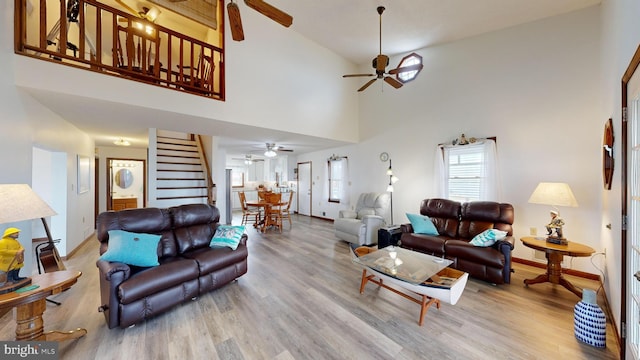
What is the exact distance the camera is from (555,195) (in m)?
2.93

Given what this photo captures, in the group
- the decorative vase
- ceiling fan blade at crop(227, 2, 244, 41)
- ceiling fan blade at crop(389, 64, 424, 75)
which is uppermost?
ceiling fan blade at crop(389, 64, 424, 75)

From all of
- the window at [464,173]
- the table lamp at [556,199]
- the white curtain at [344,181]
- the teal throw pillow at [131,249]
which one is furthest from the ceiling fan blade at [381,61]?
the teal throw pillow at [131,249]

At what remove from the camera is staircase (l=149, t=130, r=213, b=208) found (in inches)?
194

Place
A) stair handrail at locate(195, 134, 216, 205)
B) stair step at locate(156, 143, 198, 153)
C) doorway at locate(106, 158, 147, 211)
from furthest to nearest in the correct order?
doorway at locate(106, 158, 147, 211)
stair step at locate(156, 143, 198, 153)
stair handrail at locate(195, 134, 216, 205)

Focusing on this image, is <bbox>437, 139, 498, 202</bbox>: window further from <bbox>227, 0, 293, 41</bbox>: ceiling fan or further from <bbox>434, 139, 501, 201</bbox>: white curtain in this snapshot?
<bbox>227, 0, 293, 41</bbox>: ceiling fan

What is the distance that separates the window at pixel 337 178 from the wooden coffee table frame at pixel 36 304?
5661mm

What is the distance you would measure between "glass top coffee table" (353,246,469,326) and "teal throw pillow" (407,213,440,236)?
1002mm

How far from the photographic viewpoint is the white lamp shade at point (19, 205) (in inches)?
63.9

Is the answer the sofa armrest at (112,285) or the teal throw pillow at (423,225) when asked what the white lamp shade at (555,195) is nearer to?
the teal throw pillow at (423,225)

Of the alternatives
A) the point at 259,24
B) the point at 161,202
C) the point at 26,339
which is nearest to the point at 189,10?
the point at 259,24

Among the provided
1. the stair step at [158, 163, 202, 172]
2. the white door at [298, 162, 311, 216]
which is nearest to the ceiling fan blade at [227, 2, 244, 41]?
the stair step at [158, 163, 202, 172]

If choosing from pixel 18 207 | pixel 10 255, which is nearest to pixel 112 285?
pixel 10 255

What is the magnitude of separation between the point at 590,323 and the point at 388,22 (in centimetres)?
467

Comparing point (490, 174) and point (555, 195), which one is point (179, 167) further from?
point (555, 195)
